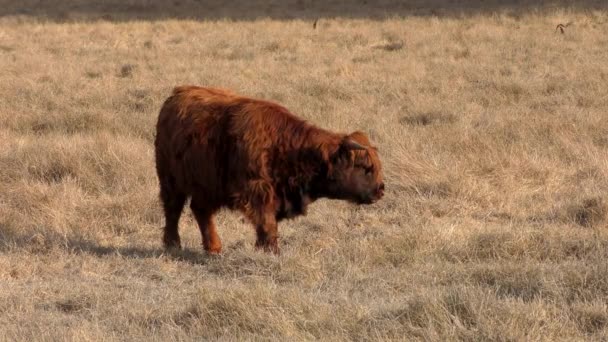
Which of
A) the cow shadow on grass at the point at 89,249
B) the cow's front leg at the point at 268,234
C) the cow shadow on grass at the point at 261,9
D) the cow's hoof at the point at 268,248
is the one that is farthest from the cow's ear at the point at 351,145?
the cow shadow on grass at the point at 261,9

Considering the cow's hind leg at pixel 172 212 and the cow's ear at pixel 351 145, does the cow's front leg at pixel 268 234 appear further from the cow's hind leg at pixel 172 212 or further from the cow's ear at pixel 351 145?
the cow's hind leg at pixel 172 212

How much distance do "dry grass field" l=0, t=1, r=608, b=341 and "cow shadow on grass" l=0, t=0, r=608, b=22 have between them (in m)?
6.96

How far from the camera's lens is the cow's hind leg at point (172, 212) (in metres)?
7.88

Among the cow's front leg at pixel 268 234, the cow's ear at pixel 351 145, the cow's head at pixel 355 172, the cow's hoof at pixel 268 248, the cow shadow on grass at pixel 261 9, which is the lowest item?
the cow shadow on grass at pixel 261 9

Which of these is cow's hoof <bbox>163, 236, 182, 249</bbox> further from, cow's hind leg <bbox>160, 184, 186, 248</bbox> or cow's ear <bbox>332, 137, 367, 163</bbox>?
cow's ear <bbox>332, 137, 367, 163</bbox>

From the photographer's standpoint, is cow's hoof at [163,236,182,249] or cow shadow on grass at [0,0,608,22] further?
cow shadow on grass at [0,0,608,22]

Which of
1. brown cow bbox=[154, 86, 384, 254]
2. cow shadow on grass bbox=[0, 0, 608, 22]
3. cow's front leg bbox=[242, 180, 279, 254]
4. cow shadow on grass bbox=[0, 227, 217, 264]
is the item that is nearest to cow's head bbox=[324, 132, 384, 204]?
brown cow bbox=[154, 86, 384, 254]

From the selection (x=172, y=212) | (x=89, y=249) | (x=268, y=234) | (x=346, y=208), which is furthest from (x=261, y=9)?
(x=268, y=234)

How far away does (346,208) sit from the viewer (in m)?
8.93

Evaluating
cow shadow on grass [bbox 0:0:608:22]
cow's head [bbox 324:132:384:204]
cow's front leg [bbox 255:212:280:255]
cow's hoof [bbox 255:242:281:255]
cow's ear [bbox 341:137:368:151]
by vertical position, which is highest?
cow's ear [bbox 341:137:368:151]

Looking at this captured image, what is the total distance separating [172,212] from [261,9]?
981 inches

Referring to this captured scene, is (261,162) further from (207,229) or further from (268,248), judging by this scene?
(207,229)

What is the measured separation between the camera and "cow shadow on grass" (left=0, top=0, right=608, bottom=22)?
27188 millimetres

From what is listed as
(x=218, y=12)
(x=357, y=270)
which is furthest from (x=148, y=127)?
(x=218, y=12)
